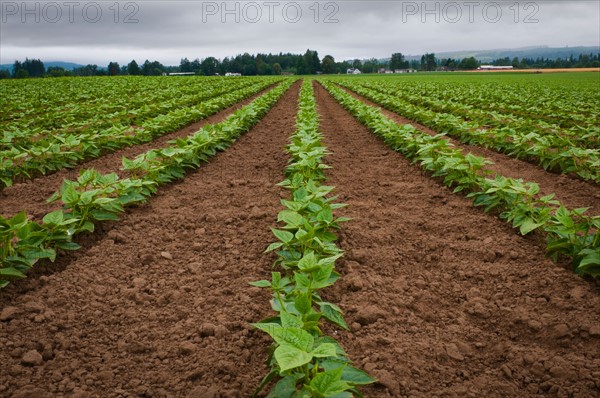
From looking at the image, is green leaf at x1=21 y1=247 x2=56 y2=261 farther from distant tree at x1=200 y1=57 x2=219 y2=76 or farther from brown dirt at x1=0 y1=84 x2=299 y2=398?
distant tree at x1=200 y1=57 x2=219 y2=76

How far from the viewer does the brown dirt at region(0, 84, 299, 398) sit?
6.26 ft

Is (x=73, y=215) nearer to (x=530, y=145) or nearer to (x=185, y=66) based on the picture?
(x=530, y=145)

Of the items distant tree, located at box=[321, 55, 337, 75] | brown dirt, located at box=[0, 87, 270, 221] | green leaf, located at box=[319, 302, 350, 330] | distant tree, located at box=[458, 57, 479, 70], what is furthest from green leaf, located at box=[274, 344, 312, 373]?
distant tree, located at box=[458, 57, 479, 70]

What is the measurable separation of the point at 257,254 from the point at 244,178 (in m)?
2.44

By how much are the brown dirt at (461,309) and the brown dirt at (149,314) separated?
25.1 inches

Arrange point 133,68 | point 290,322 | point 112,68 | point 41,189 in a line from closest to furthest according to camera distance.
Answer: point 290,322, point 41,189, point 112,68, point 133,68

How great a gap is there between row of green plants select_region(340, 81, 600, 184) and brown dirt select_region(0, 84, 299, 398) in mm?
4094

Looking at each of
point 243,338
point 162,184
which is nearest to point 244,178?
point 162,184

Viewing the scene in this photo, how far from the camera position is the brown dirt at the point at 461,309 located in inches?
76.1

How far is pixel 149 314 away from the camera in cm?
244

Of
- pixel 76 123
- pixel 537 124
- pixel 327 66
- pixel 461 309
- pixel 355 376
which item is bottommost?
pixel 461 309

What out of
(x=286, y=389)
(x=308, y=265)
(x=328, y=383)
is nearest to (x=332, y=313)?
(x=308, y=265)

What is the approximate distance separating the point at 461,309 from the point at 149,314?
73.8 inches

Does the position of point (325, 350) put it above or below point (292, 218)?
below
